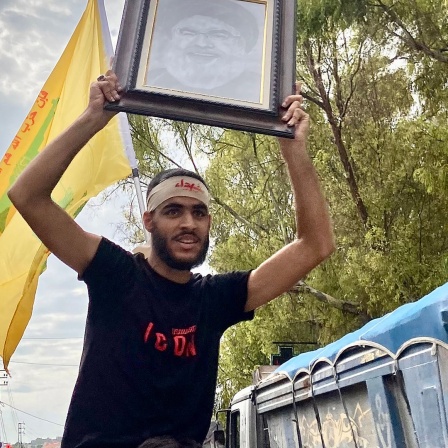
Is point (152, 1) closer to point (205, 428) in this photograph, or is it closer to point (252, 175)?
point (205, 428)

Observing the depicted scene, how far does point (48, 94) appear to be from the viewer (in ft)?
Answer: 19.3

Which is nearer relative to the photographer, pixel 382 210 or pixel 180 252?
pixel 180 252

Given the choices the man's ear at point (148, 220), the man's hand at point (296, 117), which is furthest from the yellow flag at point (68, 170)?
the man's hand at point (296, 117)

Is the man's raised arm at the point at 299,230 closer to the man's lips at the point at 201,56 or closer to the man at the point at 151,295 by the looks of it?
the man at the point at 151,295

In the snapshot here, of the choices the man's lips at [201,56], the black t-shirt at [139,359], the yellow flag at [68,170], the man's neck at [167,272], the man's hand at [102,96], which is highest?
the yellow flag at [68,170]

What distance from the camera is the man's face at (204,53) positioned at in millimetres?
2054

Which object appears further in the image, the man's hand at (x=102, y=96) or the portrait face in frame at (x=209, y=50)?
the portrait face in frame at (x=209, y=50)

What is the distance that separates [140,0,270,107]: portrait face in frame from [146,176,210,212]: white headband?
0.25 m

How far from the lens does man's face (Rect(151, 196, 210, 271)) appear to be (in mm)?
1909

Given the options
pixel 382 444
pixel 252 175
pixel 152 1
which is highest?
pixel 252 175

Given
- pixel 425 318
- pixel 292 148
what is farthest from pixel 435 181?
pixel 292 148

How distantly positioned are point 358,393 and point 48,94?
12.2 ft

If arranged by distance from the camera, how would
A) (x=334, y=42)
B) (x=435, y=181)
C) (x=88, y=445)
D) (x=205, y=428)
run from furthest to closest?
(x=334, y=42), (x=435, y=181), (x=205, y=428), (x=88, y=445)

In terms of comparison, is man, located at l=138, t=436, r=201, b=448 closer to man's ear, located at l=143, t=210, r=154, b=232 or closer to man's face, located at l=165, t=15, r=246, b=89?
man's ear, located at l=143, t=210, r=154, b=232
